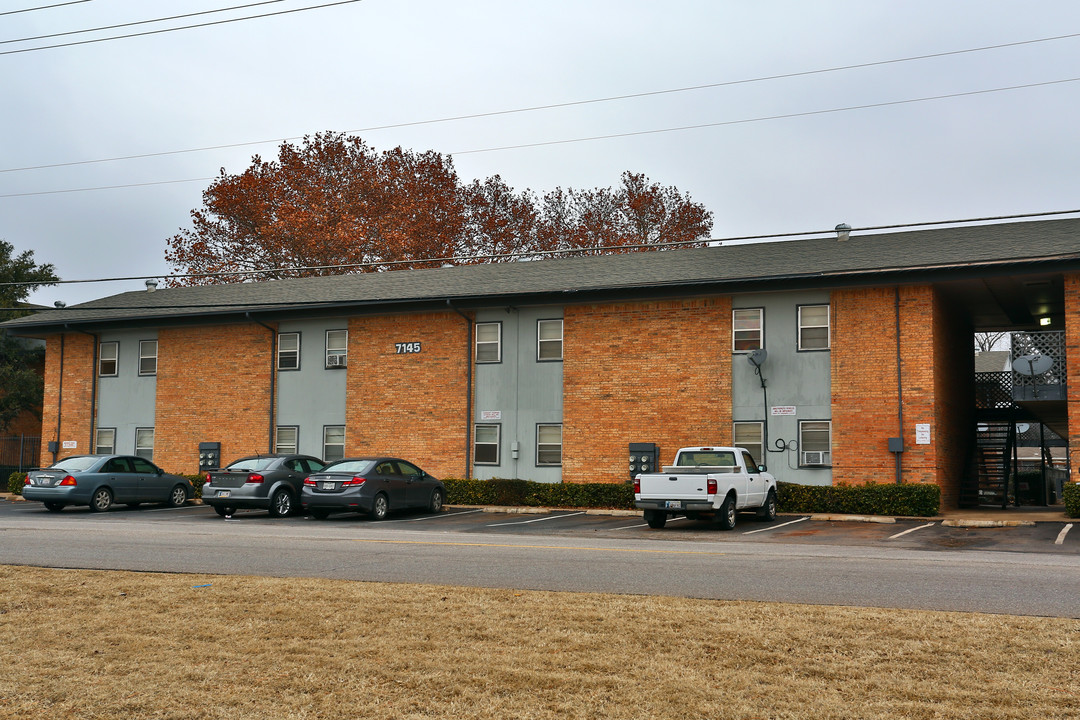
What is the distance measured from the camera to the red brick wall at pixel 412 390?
30.0m

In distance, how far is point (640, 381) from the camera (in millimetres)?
27750

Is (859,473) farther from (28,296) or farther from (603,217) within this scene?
(28,296)

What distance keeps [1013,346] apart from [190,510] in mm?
21534

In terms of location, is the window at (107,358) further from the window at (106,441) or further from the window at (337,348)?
the window at (337,348)

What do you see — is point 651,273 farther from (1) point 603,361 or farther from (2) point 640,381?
(2) point 640,381

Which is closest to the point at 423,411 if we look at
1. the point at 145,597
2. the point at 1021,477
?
the point at 145,597

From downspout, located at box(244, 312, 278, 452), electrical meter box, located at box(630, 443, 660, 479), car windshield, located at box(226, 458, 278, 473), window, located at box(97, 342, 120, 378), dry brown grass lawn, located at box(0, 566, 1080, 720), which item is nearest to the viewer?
dry brown grass lawn, located at box(0, 566, 1080, 720)

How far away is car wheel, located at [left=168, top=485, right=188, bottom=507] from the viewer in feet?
91.2

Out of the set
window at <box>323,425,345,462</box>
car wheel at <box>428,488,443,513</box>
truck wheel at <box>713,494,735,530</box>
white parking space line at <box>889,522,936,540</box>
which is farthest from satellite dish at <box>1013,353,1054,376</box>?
window at <box>323,425,345,462</box>

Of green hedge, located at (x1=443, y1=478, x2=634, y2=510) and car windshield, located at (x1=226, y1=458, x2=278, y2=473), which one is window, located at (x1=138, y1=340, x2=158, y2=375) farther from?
green hedge, located at (x1=443, y1=478, x2=634, y2=510)

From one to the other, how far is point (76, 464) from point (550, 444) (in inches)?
484

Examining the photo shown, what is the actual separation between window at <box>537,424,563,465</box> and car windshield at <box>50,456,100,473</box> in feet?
37.9

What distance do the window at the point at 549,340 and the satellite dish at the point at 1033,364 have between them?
38.7ft

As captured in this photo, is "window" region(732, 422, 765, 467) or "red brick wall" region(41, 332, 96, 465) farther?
"red brick wall" region(41, 332, 96, 465)
